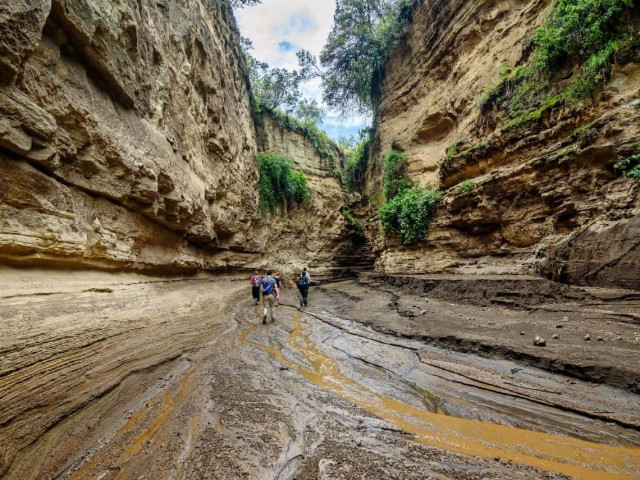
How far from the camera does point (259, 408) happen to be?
3463 mm

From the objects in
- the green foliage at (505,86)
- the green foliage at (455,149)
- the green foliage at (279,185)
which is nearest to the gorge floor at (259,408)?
the green foliage at (455,149)

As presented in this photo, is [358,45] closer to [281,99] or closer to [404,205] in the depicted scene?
[281,99]

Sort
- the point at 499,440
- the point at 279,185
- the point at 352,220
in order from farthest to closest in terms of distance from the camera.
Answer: the point at 352,220 → the point at 279,185 → the point at 499,440

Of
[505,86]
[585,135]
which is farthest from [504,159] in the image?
[505,86]

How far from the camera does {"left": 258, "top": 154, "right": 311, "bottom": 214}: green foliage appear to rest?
20.5m

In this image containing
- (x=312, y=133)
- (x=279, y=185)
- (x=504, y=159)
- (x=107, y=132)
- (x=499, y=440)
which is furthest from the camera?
(x=312, y=133)

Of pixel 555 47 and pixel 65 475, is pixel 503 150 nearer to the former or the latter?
pixel 555 47

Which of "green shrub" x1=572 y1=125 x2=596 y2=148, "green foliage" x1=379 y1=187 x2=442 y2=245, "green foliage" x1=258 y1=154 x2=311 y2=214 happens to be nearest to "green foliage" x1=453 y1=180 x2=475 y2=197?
"green foliage" x1=379 y1=187 x2=442 y2=245

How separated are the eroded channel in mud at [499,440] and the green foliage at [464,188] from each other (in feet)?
30.4

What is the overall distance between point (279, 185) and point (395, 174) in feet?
30.1

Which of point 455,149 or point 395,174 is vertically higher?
point 395,174

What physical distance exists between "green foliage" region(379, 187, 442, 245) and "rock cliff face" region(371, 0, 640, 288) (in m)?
0.54

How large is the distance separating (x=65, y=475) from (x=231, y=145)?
14.2 meters

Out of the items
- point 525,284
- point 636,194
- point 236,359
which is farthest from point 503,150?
point 236,359
